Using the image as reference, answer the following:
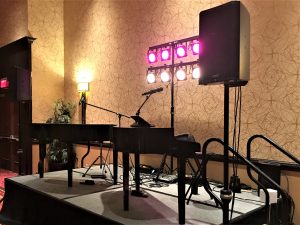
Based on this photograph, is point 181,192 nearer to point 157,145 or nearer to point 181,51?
point 157,145

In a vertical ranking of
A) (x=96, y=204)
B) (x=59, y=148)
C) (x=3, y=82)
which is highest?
(x=3, y=82)

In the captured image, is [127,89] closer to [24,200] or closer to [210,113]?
[210,113]

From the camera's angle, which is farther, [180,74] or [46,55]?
[46,55]

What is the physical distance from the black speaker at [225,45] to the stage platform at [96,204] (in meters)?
1.21

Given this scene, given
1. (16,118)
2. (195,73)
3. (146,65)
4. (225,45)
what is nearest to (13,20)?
(16,118)

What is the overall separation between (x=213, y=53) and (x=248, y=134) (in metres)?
1.61

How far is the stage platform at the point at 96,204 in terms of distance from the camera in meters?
2.60

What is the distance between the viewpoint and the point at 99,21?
5.86 metres

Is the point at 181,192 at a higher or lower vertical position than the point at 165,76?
lower

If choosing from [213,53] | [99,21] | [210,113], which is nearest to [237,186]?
[210,113]

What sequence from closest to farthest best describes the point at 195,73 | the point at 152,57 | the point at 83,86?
1. the point at 195,73
2. the point at 152,57
3. the point at 83,86

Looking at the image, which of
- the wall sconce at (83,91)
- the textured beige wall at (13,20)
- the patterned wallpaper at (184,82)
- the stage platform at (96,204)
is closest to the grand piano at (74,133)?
the stage platform at (96,204)

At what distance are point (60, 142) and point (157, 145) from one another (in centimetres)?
388

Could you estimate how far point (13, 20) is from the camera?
675cm
